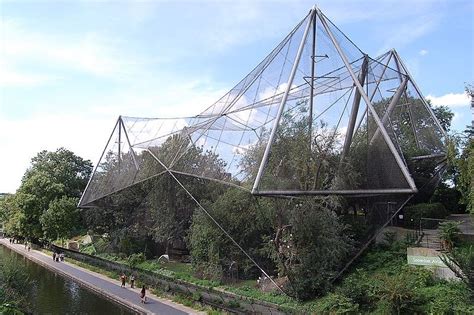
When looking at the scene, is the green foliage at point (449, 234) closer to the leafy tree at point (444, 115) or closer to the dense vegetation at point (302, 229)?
the dense vegetation at point (302, 229)

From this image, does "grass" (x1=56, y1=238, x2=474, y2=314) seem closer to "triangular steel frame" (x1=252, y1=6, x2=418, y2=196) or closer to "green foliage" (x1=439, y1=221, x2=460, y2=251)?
"green foliage" (x1=439, y1=221, x2=460, y2=251)

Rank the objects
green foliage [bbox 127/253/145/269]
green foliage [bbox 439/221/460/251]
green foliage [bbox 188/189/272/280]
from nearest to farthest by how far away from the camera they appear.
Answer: green foliage [bbox 439/221/460/251]
green foliage [bbox 188/189/272/280]
green foliage [bbox 127/253/145/269]

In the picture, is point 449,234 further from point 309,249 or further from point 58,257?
point 58,257

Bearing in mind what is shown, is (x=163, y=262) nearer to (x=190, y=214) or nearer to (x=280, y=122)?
(x=190, y=214)

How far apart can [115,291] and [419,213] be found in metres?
18.0

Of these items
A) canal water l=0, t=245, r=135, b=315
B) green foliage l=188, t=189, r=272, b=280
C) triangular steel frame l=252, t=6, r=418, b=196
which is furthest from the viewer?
A: green foliage l=188, t=189, r=272, b=280

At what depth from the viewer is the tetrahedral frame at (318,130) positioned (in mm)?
18406

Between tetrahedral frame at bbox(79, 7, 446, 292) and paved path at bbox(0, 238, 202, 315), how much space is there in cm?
626

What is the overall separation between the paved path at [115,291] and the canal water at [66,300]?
16.0 inches

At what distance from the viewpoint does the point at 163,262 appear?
34250 millimetres

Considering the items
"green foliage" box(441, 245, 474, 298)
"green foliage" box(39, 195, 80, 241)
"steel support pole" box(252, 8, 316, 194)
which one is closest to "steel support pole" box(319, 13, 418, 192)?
"steel support pole" box(252, 8, 316, 194)

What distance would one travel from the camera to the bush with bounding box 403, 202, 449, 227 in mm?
26891

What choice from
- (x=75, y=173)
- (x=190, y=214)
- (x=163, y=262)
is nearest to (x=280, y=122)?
(x=190, y=214)

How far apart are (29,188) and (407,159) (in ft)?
144
